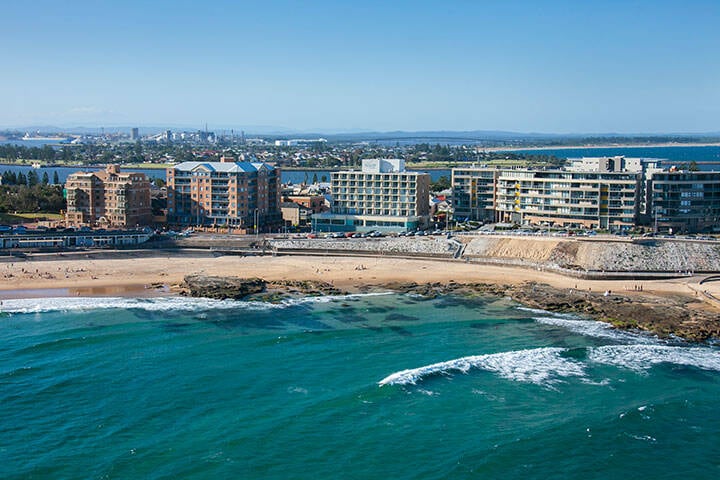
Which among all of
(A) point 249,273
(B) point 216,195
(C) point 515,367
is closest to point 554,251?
(A) point 249,273

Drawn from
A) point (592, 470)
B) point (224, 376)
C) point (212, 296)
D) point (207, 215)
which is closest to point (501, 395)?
point (592, 470)

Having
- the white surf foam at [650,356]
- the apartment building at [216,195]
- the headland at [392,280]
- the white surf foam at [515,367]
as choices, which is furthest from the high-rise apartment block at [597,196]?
the white surf foam at [515,367]

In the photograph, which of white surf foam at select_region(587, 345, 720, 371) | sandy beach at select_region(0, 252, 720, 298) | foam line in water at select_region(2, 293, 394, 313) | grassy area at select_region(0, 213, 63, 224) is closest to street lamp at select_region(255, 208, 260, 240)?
sandy beach at select_region(0, 252, 720, 298)

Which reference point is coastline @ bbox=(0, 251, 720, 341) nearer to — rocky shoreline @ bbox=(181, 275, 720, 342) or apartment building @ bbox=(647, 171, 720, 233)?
rocky shoreline @ bbox=(181, 275, 720, 342)

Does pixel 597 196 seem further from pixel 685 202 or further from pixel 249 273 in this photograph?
pixel 249 273

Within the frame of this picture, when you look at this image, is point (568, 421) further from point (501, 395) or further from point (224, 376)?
point (224, 376)

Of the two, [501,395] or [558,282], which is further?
[558,282]

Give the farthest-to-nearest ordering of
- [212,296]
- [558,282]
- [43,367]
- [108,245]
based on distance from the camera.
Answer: [108,245] → [558,282] → [212,296] → [43,367]
